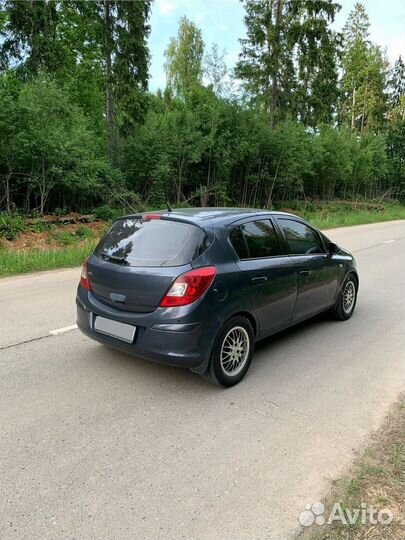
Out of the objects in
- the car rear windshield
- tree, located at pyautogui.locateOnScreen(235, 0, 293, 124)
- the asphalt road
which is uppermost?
tree, located at pyautogui.locateOnScreen(235, 0, 293, 124)

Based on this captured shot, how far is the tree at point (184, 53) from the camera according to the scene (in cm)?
3562

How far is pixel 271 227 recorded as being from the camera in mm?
4262

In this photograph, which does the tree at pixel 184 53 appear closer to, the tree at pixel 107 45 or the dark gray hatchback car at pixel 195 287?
the tree at pixel 107 45

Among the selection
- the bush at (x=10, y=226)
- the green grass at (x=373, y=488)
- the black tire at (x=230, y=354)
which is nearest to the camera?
the green grass at (x=373, y=488)

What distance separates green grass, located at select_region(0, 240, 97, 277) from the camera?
27.5 ft

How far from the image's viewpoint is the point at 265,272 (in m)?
3.85

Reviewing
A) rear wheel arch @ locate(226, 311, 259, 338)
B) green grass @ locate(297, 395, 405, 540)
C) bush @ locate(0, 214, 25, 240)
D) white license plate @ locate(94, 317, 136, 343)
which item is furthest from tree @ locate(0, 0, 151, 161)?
green grass @ locate(297, 395, 405, 540)

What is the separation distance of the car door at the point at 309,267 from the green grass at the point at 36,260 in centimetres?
596

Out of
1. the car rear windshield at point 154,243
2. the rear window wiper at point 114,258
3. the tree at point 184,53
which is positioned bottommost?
the rear window wiper at point 114,258

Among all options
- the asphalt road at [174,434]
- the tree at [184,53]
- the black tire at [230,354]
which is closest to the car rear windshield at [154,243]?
the black tire at [230,354]

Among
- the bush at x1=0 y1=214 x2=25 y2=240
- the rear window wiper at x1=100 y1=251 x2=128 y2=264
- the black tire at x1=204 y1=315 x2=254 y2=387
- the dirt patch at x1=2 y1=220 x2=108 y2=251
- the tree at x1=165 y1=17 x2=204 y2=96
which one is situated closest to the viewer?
the black tire at x1=204 y1=315 x2=254 y2=387

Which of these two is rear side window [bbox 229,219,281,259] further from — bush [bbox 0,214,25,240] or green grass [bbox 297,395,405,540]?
bush [bbox 0,214,25,240]

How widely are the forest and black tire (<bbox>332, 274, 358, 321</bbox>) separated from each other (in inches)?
367

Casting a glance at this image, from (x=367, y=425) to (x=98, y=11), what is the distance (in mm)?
18782
